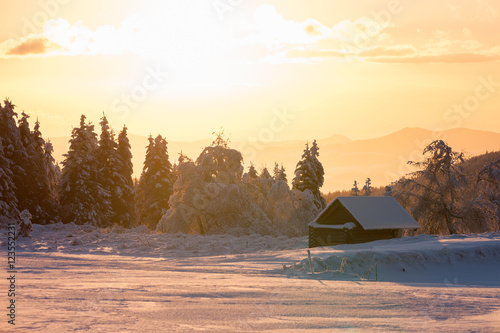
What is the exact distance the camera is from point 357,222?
104 ft

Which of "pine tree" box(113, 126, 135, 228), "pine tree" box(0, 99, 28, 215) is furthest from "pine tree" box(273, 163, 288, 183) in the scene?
"pine tree" box(0, 99, 28, 215)

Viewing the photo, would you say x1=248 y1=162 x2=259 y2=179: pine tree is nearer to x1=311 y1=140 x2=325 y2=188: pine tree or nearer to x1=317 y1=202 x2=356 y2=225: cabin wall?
x1=311 y1=140 x2=325 y2=188: pine tree

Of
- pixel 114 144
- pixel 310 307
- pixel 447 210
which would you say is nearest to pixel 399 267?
pixel 310 307

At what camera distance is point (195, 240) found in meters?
35.4

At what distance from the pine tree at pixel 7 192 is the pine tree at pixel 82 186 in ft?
17.7

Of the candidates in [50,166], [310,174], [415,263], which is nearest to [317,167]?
[310,174]

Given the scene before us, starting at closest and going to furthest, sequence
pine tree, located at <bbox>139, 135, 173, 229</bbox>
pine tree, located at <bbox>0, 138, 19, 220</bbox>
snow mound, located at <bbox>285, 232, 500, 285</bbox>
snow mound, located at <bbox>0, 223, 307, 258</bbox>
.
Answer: snow mound, located at <bbox>285, 232, 500, 285</bbox>, snow mound, located at <bbox>0, 223, 307, 258</bbox>, pine tree, located at <bbox>0, 138, 19, 220</bbox>, pine tree, located at <bbox>139, 135, 173, 229</bbox>

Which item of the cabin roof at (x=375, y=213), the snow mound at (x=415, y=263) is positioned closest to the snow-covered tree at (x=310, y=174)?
the cabin roof at (x=375, y=213)

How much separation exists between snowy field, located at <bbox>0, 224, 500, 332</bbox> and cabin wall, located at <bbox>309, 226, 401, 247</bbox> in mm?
2215

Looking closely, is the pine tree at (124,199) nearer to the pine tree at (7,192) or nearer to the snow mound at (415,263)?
the pine tree at (7,192)

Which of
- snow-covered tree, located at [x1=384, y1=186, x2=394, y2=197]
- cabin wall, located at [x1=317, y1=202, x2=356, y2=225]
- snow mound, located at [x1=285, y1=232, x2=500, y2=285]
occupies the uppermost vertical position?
snow-covered tree, located at [x1=384, y1=186, x2=394, y2=197]

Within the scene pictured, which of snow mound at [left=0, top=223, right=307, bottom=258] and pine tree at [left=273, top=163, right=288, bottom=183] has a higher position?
pine tree at [left=273, top=163, right=288, bottom=183]

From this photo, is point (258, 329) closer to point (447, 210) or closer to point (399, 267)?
point (399, 267)

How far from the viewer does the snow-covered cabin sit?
104ft
